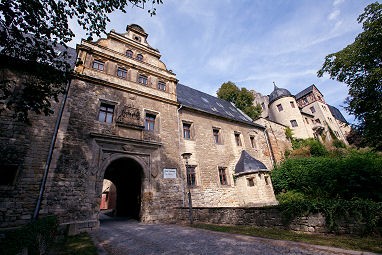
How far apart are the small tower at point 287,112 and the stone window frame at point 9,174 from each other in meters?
27.1

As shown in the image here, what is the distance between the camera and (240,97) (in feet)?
91.5

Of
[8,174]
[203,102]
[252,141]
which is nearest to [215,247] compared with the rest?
[8,174]

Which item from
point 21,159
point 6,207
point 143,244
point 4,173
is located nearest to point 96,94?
point 21,159

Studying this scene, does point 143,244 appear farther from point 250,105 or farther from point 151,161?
point 250,105

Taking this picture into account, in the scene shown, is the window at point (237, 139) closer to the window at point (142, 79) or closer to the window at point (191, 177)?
the window at point (191, 177)

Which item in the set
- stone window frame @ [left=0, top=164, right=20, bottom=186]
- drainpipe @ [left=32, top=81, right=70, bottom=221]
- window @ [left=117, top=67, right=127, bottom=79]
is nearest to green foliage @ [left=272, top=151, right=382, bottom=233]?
drainpipe @ [left=32, top=81, right=70, bottom=221]

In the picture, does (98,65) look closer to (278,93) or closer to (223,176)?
(223,176)

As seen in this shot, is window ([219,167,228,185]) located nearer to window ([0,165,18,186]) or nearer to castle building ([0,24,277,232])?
castle building ([0,24,277,232])

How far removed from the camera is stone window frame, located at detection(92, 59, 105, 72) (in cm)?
1103

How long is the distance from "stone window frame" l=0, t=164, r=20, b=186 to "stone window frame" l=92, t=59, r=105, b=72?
6370 mm

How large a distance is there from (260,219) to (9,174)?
379 inches

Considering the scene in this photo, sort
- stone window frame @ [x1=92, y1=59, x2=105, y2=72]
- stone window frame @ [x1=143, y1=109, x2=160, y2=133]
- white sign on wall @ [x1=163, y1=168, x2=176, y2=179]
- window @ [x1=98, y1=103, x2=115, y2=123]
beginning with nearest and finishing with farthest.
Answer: window @ [x1=98, y1=103, x2=115, y2=123]
white sign on wall @ [x1=163, y1=168, x2=176, y2=179]
stone window frame @ [x1=92, y1=59, x2=105, y2=72]
stone window frame @ [x1=143, y1=109, x2=160, y2=133]

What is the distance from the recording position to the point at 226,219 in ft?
25.2

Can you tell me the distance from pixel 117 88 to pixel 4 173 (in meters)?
6.37
